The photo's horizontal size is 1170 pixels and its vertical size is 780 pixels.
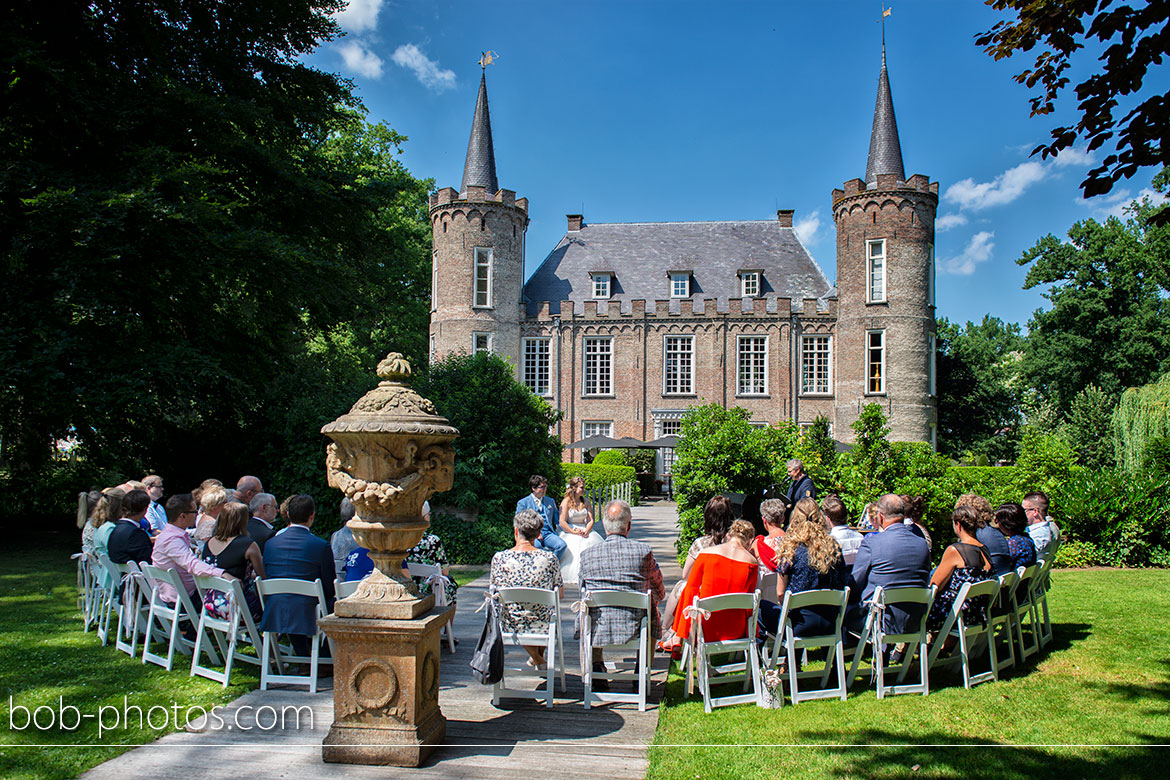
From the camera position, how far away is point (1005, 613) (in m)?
6.32

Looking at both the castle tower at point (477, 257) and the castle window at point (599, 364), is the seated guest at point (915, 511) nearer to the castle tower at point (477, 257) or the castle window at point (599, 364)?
the castle tower at point (477, 257)

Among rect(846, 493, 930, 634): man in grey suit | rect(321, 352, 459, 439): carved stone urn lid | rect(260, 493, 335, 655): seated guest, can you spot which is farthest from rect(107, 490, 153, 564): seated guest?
rect(846, 493, 930, 634): man in grey suit

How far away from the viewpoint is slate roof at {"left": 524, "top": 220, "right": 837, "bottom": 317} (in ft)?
112

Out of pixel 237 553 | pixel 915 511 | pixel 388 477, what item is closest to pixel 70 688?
pixel 237 553

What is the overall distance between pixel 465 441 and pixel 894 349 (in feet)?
73.3

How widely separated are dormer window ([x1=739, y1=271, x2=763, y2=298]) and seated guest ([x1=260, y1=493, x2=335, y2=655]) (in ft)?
98.0

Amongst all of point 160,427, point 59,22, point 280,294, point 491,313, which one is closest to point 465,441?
point 280,294

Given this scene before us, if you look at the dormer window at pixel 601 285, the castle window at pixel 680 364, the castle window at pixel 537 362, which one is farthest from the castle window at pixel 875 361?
the castle window at pixel 537 362

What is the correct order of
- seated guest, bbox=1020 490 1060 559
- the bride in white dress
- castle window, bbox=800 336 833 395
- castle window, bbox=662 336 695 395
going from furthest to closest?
castle window, bbox=662 336 695 395 < castle window, bbox=800 336 833 395 < the bride in white dress < seated guest, bbox=1020 490 1060 559

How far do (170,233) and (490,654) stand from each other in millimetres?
11029

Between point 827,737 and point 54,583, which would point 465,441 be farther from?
point 827,737

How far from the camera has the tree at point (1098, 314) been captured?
31.2m

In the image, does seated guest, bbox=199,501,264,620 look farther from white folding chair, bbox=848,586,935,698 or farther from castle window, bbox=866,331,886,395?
castle window, bbox=866,331,886,395

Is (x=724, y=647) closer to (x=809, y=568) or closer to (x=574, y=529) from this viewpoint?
(x=809, y=568)
